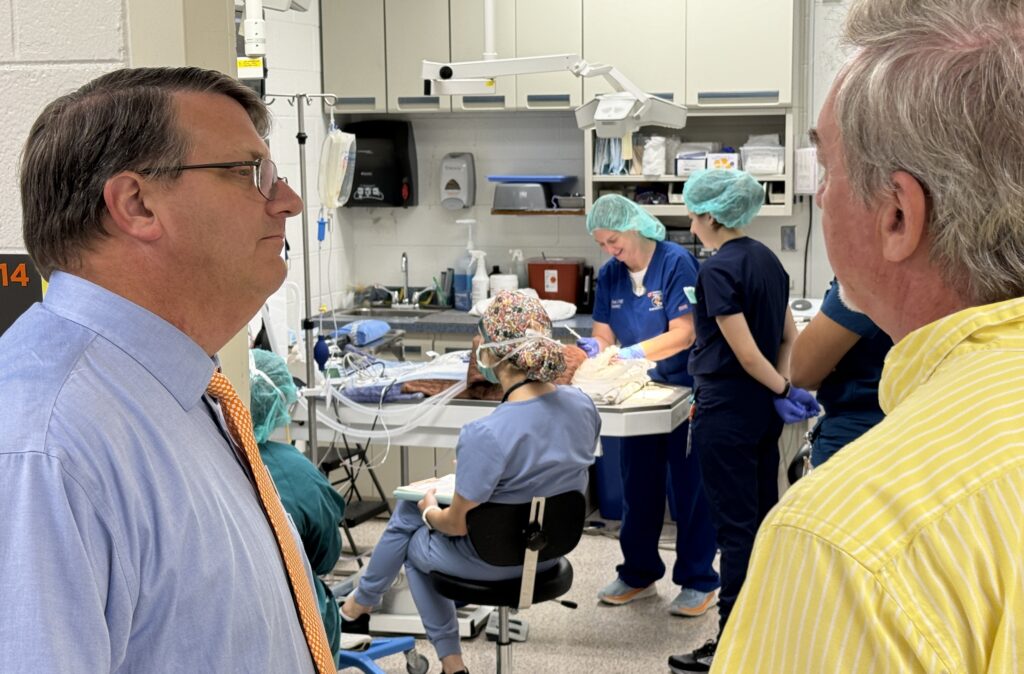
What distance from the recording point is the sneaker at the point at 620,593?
4125 millimetres

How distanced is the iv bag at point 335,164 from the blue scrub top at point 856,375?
179cm

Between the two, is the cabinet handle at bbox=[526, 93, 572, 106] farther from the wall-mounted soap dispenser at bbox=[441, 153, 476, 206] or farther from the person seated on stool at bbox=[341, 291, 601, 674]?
the person seated on stool at bbox=[341, 291, 601, 674]

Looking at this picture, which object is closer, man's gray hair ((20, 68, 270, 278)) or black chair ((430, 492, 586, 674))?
man's gray hair ((20, 68, 270, 278))

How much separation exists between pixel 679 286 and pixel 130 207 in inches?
127

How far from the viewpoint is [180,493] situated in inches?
41.6

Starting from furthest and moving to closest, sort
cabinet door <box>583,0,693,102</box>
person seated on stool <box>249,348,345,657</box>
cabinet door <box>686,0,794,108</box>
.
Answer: cabinet door <box>583,0,693,102</box>, cabinet door <box>686,0,794,108</box>, person seated on stool <box>249,348,345,657</box>

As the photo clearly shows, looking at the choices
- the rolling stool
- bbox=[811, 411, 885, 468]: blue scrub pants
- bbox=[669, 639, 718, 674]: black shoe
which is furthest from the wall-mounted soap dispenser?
bbox=[811, 411, 885, 468]: blue scrub pants

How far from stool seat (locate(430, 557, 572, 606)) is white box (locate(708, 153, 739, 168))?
2707mm

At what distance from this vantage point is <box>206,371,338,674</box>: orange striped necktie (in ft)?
4.12

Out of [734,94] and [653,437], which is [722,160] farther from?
[653,437]

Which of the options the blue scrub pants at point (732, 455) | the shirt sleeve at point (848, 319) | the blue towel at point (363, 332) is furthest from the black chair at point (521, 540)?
the blue towel at point (363, 332)

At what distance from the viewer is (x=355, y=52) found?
18.6 ft

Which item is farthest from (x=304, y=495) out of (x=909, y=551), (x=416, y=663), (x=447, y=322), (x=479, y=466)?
(x=447, y=322)

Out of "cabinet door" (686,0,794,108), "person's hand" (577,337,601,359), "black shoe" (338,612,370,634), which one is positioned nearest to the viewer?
"black shoe" (338,612,370,634)
